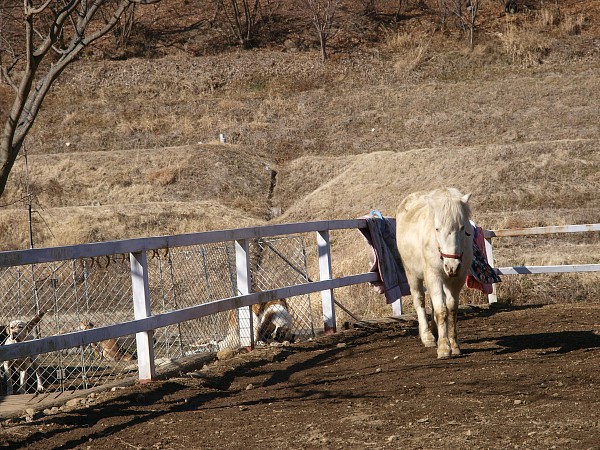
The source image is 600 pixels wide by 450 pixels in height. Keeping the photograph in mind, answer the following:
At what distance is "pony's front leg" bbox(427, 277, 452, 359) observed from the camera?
27.8 ft

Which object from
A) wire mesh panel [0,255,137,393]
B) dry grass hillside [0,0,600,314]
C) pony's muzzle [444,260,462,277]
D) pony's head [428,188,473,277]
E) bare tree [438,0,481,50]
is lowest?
wire mesh panel [0,255,137,393]

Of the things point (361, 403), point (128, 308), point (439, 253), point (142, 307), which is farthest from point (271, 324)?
point (128, 308)

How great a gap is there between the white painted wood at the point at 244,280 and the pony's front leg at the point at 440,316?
6.85ft

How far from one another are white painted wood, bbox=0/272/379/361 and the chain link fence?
0.36m

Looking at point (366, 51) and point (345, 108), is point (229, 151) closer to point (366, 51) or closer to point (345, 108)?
point (345, 108)

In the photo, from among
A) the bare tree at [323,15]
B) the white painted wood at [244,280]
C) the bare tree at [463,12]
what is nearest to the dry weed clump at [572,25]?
the bare tree at [463,12]

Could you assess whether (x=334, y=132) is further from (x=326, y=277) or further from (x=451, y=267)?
(x=451, y=267)

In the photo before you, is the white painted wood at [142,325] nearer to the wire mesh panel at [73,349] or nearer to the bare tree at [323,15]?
the wire mesh panel at [73,349]

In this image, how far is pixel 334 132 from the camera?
128 feet

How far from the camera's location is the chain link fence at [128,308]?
9.89m

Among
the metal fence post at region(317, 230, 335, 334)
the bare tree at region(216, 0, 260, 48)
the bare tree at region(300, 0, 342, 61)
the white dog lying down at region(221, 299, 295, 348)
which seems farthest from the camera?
the bare tree at region(216, 0, 260, 48)

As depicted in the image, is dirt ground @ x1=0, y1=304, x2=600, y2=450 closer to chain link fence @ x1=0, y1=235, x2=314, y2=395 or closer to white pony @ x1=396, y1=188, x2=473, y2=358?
white pony @ x1=396, y1=188, x2=473, y2=358

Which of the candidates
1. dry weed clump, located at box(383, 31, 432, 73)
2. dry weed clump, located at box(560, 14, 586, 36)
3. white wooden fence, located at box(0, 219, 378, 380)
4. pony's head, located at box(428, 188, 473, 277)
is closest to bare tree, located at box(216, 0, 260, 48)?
dry weed clump, located at box(383, 31, 432, 73)

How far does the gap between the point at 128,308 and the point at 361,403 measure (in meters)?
12.5
